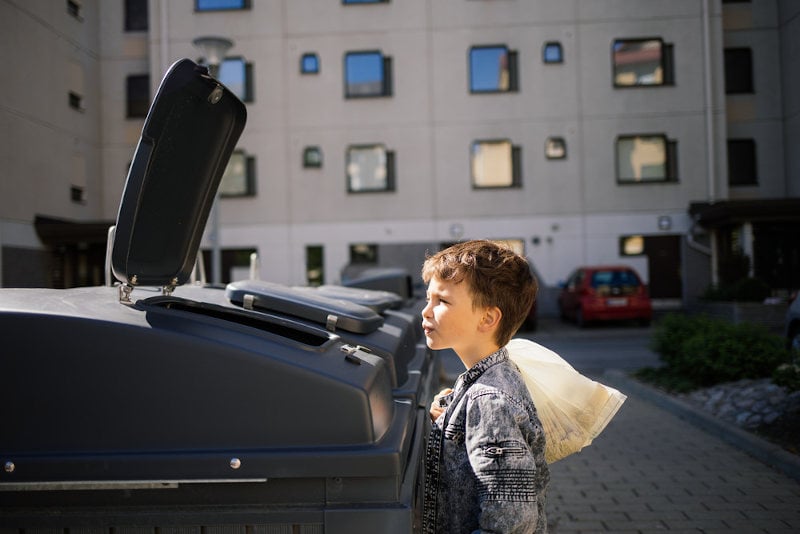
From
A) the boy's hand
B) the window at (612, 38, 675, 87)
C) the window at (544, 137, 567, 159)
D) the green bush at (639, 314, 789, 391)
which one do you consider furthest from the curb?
the window at (612, 38, 675, 87)

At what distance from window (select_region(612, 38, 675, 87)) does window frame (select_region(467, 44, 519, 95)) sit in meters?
3.00

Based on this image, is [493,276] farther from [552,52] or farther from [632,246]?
[552,52]

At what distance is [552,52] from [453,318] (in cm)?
2076

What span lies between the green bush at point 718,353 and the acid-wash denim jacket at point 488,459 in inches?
239

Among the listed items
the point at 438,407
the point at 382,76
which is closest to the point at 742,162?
the point at 382,76

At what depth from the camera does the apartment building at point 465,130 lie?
20844 mm

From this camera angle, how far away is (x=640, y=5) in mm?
20812

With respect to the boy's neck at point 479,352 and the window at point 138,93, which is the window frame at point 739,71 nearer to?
the window at point 138,93

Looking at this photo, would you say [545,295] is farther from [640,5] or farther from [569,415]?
[569,415]

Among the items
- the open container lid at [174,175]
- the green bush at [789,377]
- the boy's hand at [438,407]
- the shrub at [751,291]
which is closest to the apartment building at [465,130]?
the shrub at [751,291]

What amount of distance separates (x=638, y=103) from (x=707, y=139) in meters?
2.33

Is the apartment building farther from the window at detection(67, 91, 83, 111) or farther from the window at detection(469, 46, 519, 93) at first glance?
the window at detection(67, 91, 83, 111)

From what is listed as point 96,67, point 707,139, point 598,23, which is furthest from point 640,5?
point 96,67

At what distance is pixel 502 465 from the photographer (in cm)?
162
